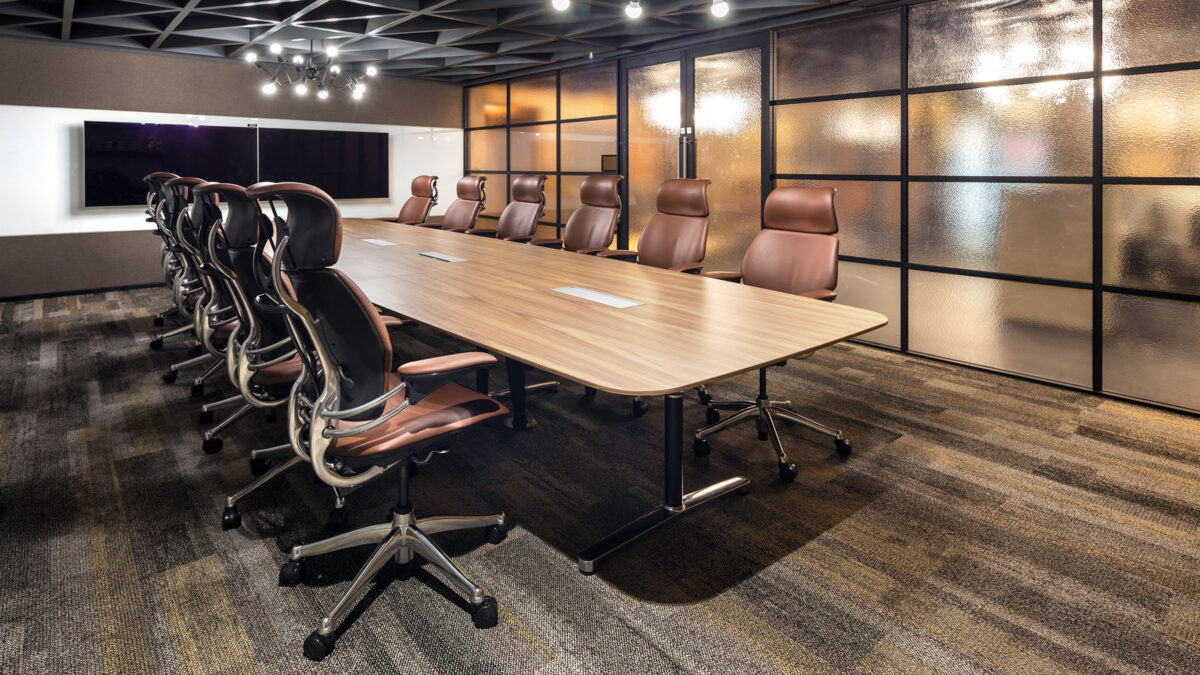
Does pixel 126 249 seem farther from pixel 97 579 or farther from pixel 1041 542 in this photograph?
pixel 1041 542

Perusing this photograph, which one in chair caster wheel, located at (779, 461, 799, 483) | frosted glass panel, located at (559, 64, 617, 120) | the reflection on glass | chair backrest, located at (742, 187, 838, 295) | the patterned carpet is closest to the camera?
the patterned carpet

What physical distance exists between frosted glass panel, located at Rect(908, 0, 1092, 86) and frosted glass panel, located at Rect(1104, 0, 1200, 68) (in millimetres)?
116

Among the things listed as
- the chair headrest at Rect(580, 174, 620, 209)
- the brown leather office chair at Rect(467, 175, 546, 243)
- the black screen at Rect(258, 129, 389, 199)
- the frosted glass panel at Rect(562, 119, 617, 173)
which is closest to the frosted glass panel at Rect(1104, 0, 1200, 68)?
the chair headrest at Rect(580, 174, 620, 209)

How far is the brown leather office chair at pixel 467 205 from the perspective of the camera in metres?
6.73

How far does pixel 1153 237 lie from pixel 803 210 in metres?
1.93

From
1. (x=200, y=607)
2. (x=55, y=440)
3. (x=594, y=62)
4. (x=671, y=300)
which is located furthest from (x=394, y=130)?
(x=200, y=607)

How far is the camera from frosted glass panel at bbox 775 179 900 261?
199 inches

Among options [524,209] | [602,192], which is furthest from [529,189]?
[602,192]

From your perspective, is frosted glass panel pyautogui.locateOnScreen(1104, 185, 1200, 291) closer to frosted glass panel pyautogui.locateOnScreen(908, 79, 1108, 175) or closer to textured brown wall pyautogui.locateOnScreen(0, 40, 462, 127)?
frosted glass panel pyautogui.locateOnScreen(908, 79, 1108, 175)

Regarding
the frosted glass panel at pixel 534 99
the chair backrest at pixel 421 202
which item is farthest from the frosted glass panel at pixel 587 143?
the chair backrest at pixel 421 202

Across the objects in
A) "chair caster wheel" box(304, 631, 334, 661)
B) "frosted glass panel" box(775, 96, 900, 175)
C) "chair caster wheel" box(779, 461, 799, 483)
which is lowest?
"chair caster wheel" box(304, 631, 334, 661)

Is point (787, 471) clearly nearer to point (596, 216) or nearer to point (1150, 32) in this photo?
point (596, 216)

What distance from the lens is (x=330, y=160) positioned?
28.7ft

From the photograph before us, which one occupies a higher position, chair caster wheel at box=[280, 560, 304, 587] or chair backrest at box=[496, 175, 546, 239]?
chair backrest at box=[496, 175, 546, 239]
